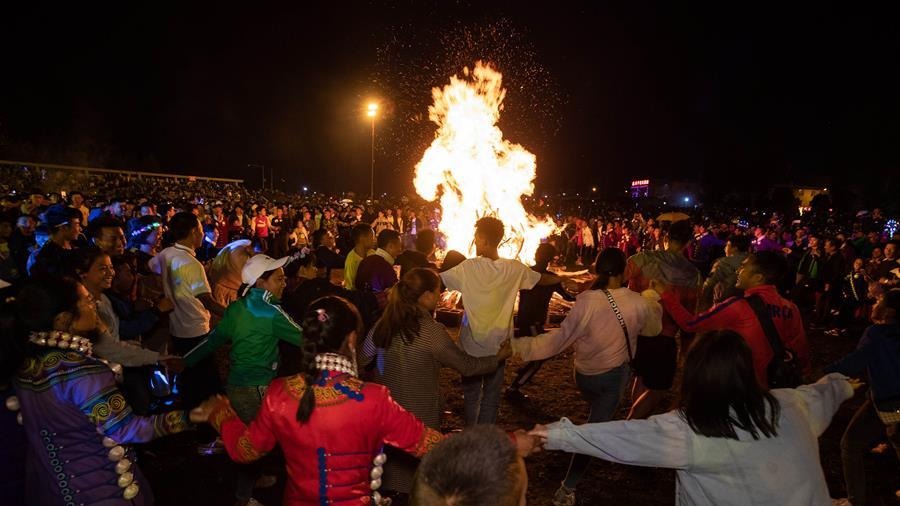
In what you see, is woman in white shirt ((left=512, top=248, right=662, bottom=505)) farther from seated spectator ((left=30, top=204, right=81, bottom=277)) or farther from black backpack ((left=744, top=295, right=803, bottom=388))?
seated spectator ((left=30, top=204, right=81, bottom=277))

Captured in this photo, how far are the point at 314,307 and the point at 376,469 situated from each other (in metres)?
0.87

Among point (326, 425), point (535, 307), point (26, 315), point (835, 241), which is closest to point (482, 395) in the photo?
point (535, 307)

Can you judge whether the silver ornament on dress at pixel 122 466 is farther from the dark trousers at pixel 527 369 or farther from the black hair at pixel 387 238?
the dark trousers at pixel 527 369

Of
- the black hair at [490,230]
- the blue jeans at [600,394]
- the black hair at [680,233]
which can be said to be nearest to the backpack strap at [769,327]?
the blue jeans at [600,394]

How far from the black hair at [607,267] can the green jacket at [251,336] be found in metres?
2.63

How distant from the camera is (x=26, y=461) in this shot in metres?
Answer: 2.71

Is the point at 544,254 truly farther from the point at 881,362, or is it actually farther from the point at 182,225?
the point at 182,225

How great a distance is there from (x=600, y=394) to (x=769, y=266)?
1793 mm

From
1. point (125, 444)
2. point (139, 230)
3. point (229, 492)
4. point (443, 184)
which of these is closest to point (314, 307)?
point (125, 444)

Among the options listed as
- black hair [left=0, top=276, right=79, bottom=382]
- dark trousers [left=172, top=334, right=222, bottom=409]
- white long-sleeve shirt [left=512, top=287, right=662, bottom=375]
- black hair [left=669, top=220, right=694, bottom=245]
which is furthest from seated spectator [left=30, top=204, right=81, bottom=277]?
black hair [left=669, top=220, right=694, bottom=245]

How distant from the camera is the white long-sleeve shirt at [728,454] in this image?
2.25m

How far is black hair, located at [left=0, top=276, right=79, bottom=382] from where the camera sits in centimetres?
250

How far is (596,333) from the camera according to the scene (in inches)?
175

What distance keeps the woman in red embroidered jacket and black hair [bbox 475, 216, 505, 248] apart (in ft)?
8.65
